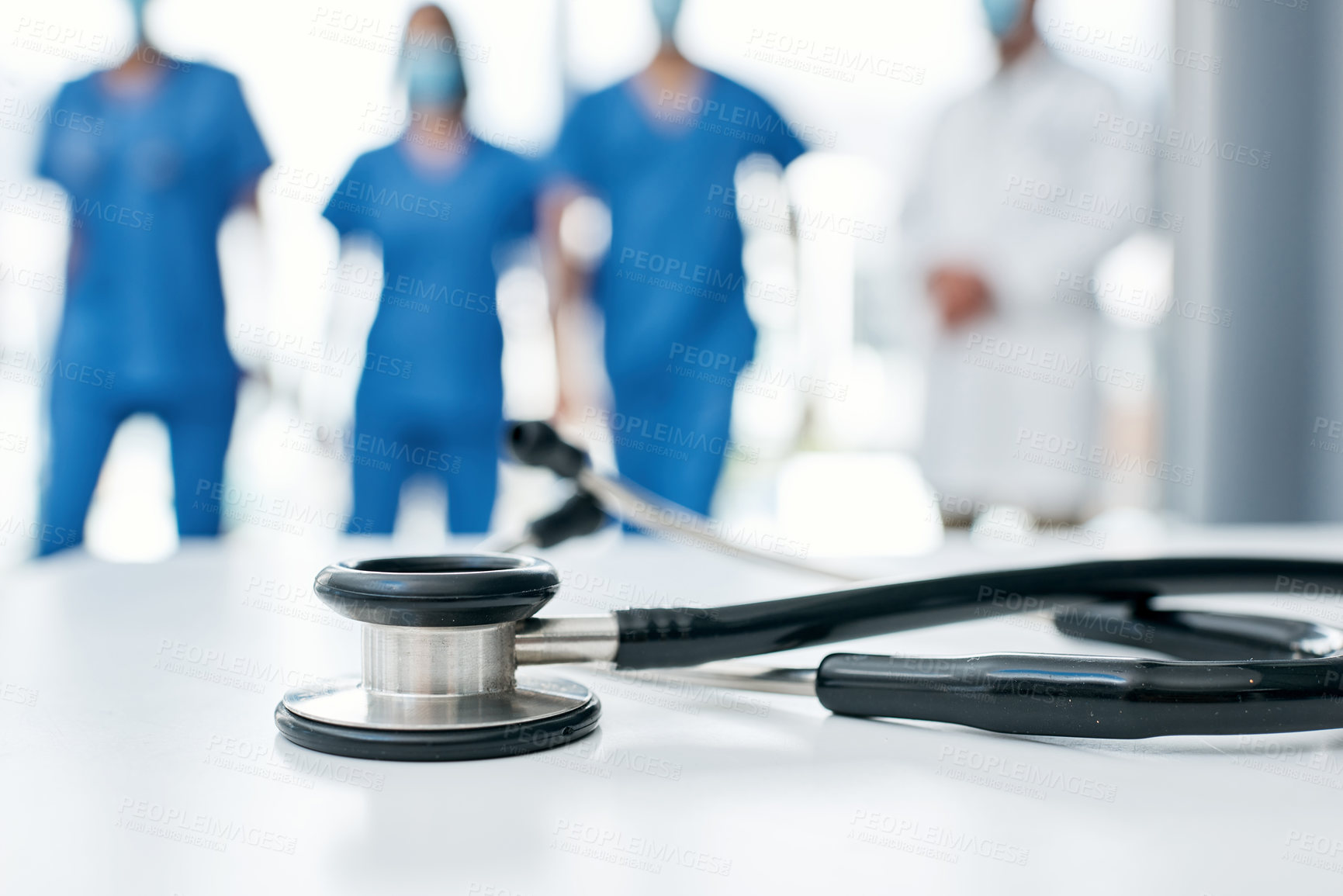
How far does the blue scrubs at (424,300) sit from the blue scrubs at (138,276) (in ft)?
0.85

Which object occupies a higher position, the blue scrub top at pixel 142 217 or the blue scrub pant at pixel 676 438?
the blue scrub top at pixel 142 217

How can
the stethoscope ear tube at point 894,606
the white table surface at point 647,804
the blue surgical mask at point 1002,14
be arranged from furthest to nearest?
the blue surgical mask at point 1002,14, the stethoscope ear tube at point 894,606, the white table surface at point 647,804

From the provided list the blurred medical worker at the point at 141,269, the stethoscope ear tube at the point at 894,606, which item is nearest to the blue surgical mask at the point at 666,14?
the blurred medical worker at the point at 141,269

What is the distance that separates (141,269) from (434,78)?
0.65 meters

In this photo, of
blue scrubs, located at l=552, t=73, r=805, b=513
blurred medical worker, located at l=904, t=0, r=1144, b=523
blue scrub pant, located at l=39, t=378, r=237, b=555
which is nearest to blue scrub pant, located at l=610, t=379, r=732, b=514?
blue scrubs, located at l=552, t=73, r=805, b=513

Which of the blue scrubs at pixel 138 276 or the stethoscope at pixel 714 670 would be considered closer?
the stethoscope at pixel 714 670

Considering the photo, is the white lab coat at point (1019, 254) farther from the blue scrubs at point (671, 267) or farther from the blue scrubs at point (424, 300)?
the blue scrubs at point (424, 300)

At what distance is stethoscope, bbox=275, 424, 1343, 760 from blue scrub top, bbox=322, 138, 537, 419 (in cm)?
182

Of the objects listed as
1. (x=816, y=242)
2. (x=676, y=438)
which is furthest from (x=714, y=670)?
(x=816, y=242)

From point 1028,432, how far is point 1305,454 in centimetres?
58

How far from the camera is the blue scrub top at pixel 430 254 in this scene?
216 cm

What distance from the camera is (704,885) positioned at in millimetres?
250

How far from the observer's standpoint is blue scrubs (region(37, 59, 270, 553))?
2.06 meters

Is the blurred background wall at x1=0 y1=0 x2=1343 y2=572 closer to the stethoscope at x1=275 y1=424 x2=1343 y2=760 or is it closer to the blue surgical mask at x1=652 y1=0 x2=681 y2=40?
the blue surgical mask at x1=652 y1=0 x2=681 y2=40
